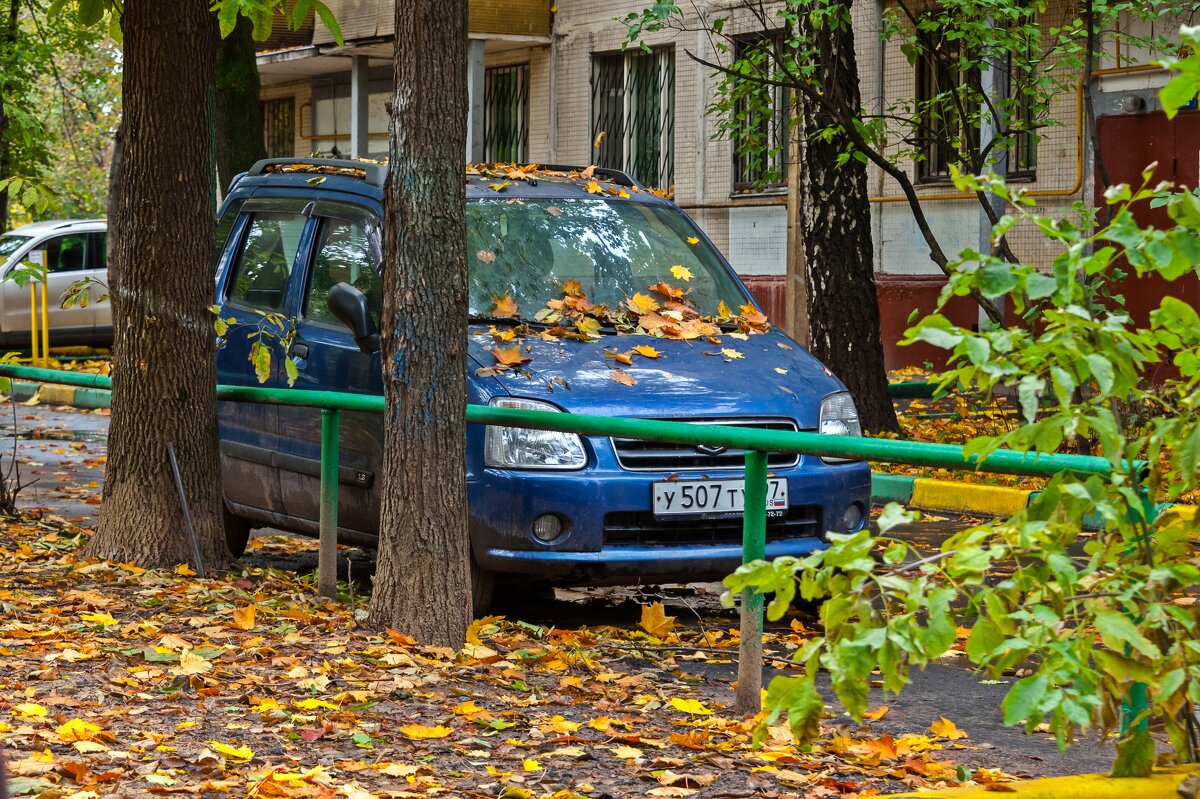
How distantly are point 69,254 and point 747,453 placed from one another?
2360cm

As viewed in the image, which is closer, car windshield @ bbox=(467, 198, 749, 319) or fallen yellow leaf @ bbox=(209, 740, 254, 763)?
fallen yellow leaf @ bbox=(209, 740, 254, 763)

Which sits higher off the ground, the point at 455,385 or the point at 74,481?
the point at 455,385

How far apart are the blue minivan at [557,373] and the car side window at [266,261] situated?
0.04 feet

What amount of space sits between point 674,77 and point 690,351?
15743 mm

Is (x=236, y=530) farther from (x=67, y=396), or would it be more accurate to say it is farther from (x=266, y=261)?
Answer: (x=67, y=396)

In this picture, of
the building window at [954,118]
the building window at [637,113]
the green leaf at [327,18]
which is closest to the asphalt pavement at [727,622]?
the green leaf at [327,18]

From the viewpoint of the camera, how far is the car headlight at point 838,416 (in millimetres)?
6918

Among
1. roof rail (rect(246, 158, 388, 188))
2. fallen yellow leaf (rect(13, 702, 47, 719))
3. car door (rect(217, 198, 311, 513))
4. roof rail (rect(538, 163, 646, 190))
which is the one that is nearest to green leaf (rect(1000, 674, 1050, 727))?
fallen yellow leaf (rect(13, 702, 47, 719))

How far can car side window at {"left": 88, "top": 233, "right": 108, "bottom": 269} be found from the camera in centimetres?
2717

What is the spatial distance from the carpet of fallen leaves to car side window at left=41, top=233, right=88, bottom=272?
2066 cm

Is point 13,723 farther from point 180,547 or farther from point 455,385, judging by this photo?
point 180,547

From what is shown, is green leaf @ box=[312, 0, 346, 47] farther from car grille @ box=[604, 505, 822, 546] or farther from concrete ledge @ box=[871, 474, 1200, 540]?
concrete ledge @ box=[871, 474, 1200, 540]

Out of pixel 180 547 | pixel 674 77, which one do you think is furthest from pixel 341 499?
pixel 674 77

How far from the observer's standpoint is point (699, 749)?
4777 mm
